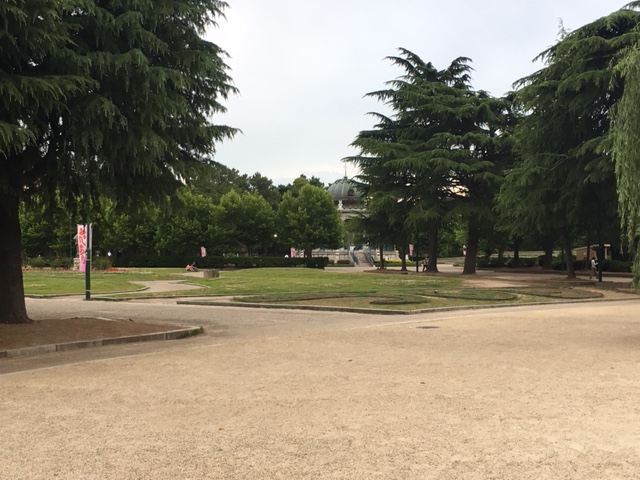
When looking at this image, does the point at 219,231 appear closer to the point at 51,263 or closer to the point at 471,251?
the point at 51,263

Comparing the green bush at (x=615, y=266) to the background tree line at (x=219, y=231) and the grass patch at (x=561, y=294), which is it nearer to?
the grass patch at (x=561, y=294)

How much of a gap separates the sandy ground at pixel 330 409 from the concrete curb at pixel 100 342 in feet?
1.43

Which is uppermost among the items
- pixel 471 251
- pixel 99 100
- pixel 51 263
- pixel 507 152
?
pixel 507 152

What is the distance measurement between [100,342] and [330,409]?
22.8 ft

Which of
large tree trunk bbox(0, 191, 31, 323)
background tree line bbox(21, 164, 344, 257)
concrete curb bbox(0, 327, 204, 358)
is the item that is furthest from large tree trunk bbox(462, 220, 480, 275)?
large tree trunk bbox(0, 191, 31, 323)

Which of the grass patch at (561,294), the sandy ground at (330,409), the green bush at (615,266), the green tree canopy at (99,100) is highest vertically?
the green tree canopy at (99,100)

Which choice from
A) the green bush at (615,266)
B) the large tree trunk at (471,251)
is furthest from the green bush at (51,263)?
the green bush at (615,266)

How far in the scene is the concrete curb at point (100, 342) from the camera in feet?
34.0

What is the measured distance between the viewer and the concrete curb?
1038 centimetres

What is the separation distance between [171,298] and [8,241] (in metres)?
12.3

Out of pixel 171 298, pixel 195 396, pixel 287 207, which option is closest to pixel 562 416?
pixel 195 396

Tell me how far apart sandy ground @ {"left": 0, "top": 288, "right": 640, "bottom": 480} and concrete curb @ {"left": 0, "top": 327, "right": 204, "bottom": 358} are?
44 centimetres

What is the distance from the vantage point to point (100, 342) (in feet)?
38.3

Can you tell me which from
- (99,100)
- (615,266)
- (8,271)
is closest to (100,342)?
(8,271)
